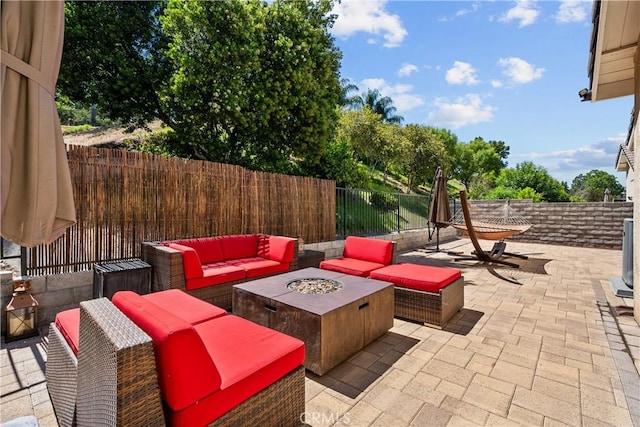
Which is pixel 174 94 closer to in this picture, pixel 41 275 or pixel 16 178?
pixel 41 275

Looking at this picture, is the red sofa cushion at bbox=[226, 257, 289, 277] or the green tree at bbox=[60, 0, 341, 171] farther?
the green tree at bbox=[60, 0, 341, 171]

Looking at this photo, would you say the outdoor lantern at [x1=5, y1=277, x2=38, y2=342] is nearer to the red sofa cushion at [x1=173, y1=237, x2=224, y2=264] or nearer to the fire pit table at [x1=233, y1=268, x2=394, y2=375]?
the red sofa cushion at [x1=173, y1=237, x2=224, y2=264]

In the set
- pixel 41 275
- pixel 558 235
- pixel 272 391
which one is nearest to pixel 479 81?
pixel 558 235

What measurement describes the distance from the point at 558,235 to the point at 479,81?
20.5 feet

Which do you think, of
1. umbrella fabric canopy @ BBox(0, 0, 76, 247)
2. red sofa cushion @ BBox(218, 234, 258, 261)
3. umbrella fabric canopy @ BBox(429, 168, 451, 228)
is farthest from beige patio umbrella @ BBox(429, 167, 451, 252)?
umbrella fabric canopy @ BBox(0, 0, 76, 247)

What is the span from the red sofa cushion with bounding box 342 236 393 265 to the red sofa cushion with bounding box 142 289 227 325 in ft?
8.89

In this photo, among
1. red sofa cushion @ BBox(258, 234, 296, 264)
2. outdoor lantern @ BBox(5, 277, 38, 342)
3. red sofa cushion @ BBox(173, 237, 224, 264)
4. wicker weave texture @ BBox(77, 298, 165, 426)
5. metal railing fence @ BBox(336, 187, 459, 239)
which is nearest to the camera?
wicker weave texture @ BBox(77, 298, 165, 426)

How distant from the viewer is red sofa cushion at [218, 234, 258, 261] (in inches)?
187

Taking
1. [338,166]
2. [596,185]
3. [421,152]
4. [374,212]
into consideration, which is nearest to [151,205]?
[374,212]

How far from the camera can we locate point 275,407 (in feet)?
5.81

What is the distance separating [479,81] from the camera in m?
8.45
